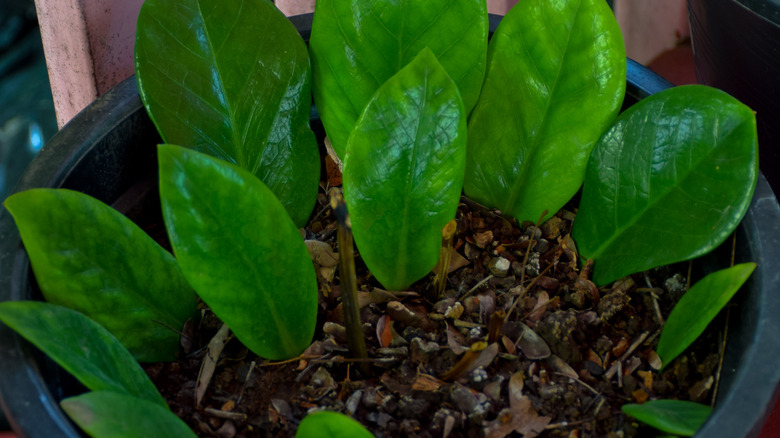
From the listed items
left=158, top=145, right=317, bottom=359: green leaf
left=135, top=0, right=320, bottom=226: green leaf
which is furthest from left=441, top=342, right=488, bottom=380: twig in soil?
left=135, top=0, right=320, bottom=226: green leaf

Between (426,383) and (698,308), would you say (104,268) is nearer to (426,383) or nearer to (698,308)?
(426,383)

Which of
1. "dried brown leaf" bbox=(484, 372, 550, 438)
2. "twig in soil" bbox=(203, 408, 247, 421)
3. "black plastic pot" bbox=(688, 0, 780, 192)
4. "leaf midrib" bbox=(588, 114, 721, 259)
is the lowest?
"twig in soil" bbox=(203, 408, 247, 421)

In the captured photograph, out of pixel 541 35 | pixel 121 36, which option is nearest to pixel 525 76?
pixel 541 35

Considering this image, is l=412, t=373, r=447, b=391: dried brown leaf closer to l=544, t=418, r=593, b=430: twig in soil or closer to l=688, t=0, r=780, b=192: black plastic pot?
l=544, t=418, r=593, b=430: twig in soil

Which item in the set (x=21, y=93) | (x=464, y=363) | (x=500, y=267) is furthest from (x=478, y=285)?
(x=21, y=93)

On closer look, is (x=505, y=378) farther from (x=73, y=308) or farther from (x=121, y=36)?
(x=121, y=36)

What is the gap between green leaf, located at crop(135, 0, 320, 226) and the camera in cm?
56

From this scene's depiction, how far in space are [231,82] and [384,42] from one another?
0.12m

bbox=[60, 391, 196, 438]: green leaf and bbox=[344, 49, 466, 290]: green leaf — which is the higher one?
bbox=[344, 49, 466, 290]: green leaf

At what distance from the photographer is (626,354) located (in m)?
0.55

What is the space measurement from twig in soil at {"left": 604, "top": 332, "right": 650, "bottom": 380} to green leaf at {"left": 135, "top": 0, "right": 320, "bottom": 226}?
0.28 meters

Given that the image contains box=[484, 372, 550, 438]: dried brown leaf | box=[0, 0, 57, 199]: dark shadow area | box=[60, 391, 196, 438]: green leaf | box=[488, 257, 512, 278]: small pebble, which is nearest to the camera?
box=[60, 391, 196, 438]: green leaf

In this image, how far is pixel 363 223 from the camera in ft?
1.78

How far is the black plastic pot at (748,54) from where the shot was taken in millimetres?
579
